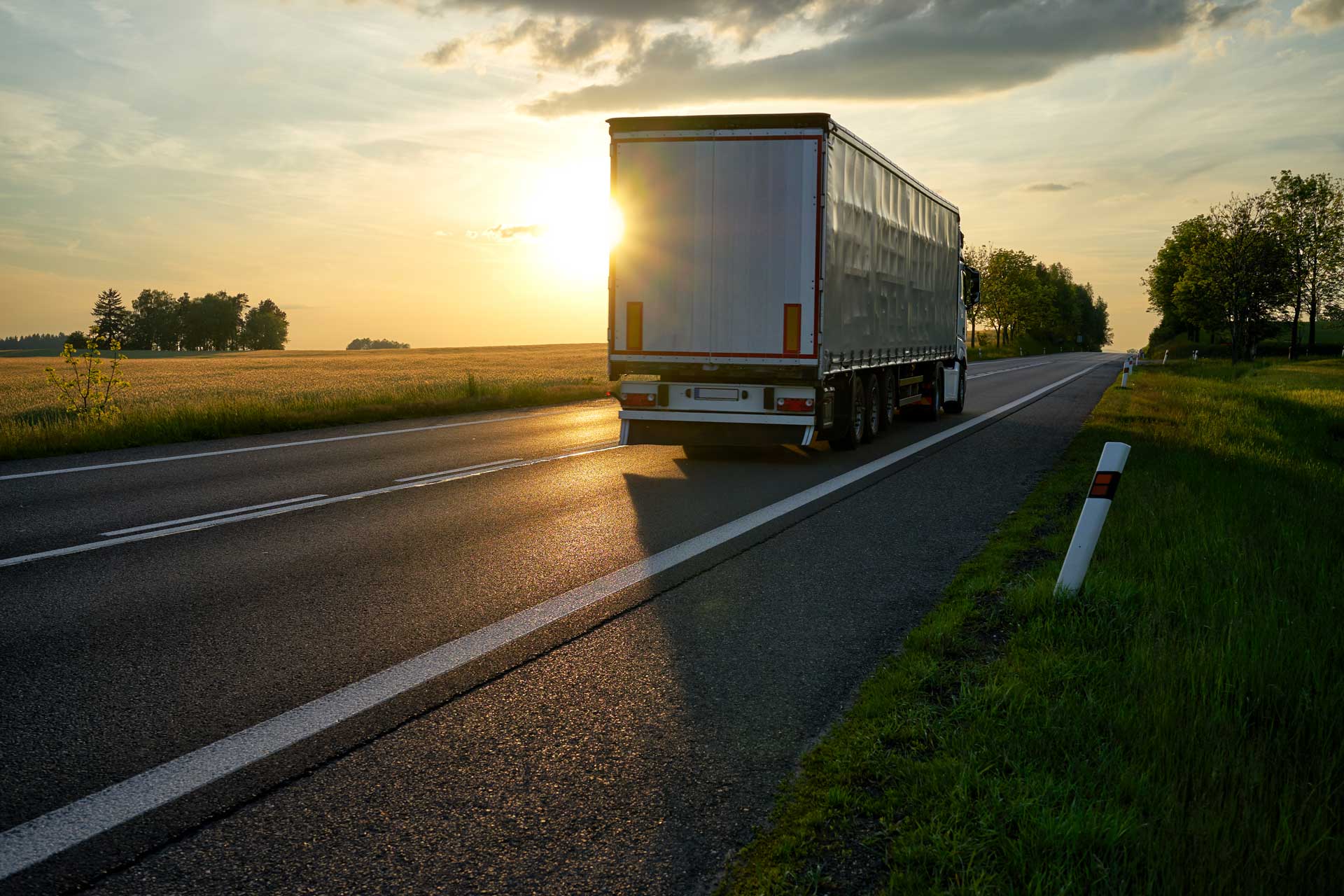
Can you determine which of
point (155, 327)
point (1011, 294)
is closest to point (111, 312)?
point (155, 327)

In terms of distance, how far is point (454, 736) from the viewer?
12.0 feet

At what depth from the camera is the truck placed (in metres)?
11.4

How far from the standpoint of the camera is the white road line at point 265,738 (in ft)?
9.62

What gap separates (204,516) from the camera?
26.1 feet

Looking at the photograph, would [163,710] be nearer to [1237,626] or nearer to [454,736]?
[454,736]

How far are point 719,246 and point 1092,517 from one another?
23.6ft

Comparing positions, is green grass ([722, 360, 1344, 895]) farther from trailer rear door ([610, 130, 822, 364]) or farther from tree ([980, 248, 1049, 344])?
tree ([980, 248, 1049, 344])

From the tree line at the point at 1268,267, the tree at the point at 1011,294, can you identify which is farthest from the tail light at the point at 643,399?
the tree at the point at 1011,294

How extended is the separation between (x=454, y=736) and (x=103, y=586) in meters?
3.26

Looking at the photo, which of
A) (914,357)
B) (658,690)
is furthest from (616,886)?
(914,357)

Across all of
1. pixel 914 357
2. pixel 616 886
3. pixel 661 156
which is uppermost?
pixel 661 156

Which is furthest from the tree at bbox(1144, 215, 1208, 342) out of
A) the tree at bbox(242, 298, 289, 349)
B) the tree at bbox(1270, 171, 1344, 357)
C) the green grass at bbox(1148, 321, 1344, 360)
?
the tree at bbox(242, 298, 289, 349)

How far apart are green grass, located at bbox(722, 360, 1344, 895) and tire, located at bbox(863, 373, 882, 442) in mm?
7043

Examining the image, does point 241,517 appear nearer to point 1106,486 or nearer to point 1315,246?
point 1106,486
